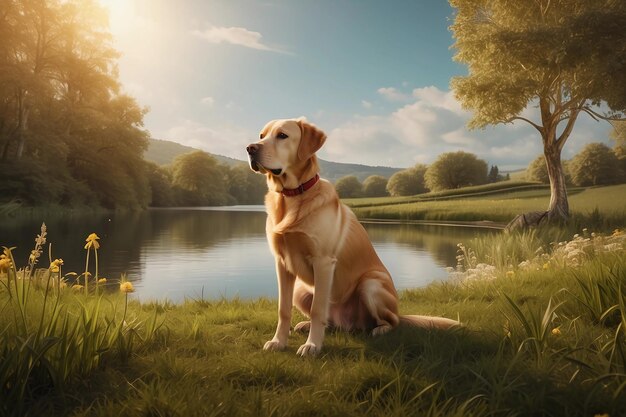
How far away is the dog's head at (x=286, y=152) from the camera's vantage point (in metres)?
3.61

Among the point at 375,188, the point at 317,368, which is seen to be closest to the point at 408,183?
the point at 375,188

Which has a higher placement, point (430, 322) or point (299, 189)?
point (299, 189)

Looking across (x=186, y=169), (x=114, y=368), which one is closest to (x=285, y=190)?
(x=114, y=368)

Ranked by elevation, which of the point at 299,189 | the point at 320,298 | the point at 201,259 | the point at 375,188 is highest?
the point at 375,188

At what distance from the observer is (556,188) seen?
18359 millimetres

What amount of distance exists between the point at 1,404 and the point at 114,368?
825 millimetres

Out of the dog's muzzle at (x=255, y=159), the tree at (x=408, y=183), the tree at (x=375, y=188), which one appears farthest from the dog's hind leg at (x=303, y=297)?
the tree at (x=375, y=188)

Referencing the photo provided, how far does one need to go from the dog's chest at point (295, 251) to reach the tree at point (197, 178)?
71721 mm

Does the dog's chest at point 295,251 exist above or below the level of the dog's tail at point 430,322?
above

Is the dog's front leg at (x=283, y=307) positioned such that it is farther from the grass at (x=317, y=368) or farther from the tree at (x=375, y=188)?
the tree at (x=375, y=188)

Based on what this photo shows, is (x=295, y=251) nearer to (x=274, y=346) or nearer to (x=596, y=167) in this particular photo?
(x=274, y=346)

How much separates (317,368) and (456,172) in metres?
81.2

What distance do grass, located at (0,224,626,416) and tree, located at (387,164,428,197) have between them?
9556 cm

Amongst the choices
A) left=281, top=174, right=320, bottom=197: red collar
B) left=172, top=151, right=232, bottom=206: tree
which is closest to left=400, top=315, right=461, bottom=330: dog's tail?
left=281, top=174, right=320, bottom=197: red collar
